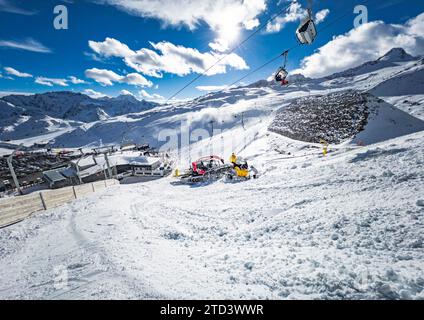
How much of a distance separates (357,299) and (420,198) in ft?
14.7

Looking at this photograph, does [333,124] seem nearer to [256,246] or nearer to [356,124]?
[356,124]

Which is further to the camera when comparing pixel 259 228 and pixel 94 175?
pixel 94 175

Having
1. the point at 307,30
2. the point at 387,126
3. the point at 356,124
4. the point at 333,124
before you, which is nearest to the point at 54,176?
the point at 307,30

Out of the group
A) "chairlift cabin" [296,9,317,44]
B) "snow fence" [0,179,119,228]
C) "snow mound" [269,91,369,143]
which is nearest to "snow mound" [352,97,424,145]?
→ "snow mound" [269,91,369,143]

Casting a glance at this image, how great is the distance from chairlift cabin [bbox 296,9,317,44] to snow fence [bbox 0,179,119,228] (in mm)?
16647

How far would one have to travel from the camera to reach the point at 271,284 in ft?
14.4

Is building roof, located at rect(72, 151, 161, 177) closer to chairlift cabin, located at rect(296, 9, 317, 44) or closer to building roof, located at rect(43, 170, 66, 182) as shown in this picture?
building roof, located at rect(43, 170, 66, 182)

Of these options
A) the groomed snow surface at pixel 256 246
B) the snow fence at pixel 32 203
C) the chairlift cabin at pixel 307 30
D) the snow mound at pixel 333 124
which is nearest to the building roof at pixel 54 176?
the snow fence at pixel 32 203

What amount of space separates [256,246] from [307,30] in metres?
8.05

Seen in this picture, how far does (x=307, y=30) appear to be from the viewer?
816cm

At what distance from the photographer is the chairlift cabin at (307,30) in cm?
812
